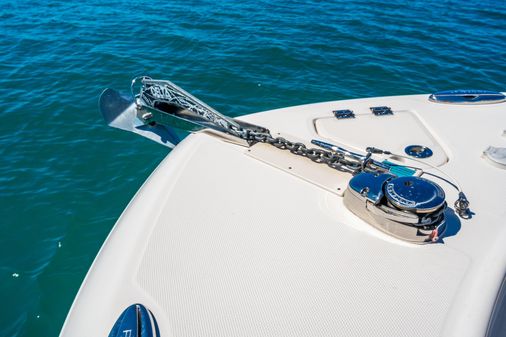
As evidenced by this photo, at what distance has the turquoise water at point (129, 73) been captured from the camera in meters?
4.36

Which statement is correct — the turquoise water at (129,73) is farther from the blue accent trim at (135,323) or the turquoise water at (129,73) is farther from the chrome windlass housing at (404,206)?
the chrome windlass housing at (404,206)

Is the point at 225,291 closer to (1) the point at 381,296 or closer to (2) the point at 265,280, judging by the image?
(2) the point at 265,280

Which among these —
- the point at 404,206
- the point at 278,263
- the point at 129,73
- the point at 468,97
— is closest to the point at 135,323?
the point at 278,263

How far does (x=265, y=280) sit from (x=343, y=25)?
8825 millimetres

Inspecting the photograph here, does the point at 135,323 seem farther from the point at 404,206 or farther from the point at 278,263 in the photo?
the point at 404,206

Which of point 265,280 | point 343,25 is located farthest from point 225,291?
point 343,25

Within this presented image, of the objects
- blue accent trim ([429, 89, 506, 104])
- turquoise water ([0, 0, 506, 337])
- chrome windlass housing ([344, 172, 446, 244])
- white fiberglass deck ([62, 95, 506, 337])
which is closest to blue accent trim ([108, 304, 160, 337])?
white fiberglass deck ([62, 95, 506, 337])

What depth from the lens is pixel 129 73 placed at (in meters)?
7.73

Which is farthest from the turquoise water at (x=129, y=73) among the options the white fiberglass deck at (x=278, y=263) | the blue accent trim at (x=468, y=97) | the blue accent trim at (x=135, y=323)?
the blue accent trim at (x=468, y=97)

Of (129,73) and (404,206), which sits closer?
(404,206)

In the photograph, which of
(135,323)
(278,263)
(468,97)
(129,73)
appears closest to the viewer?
(135,323)

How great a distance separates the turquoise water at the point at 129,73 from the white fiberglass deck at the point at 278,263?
1.69 meters

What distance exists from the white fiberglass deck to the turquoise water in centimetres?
169

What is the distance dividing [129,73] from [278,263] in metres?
6.32
